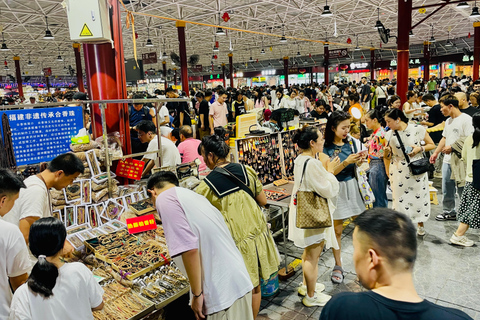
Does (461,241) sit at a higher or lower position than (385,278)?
lower

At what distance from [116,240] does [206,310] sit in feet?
4.46

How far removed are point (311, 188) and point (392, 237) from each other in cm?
184

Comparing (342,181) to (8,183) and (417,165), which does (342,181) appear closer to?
(417,165)

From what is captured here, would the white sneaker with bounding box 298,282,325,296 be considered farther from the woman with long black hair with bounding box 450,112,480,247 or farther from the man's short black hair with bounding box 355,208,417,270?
the man's short black hair with bounding box 355,208,417,270

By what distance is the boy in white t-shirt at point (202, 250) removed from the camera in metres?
1.98

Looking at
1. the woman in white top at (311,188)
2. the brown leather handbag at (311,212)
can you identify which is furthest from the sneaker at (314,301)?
the brown leather handbag at (311,212)

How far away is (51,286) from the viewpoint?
5.89ft

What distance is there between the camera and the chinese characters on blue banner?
10.7ft

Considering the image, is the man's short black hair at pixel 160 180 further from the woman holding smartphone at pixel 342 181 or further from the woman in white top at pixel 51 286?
the woman holding smartphone at pixel 342 181

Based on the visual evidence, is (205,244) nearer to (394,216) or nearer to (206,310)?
(206,310)

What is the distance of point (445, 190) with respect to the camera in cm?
530

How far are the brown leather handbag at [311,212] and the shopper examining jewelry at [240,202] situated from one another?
1.74ft

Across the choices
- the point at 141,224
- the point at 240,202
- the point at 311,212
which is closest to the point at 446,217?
the point at 311,212

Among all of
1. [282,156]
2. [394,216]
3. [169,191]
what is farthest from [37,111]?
[394,216]
